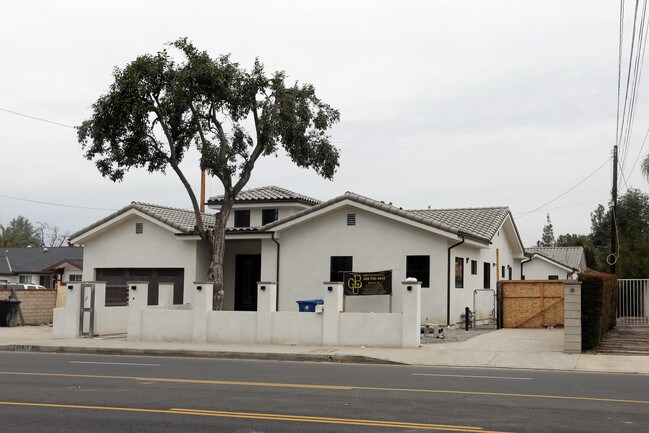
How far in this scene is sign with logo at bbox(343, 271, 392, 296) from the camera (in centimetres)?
2845

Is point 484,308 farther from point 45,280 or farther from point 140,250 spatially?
point 45,280

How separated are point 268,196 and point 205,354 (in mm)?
15256

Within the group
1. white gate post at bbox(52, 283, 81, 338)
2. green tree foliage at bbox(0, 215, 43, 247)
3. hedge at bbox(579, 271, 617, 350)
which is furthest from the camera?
green tree foliage at bbox(0, 215, 43, 247)

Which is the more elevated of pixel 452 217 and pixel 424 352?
pixel 452 217

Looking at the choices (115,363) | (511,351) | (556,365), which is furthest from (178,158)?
(556,365)

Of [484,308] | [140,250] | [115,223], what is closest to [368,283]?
[484,308]

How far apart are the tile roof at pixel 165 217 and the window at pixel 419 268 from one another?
9118 millimetres

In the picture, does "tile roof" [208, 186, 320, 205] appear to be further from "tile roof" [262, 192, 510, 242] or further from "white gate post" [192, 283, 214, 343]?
"white gate post" [192, 283, 214, 343]

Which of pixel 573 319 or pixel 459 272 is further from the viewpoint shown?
pixel 459 272

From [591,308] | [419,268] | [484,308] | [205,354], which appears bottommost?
[205,354]

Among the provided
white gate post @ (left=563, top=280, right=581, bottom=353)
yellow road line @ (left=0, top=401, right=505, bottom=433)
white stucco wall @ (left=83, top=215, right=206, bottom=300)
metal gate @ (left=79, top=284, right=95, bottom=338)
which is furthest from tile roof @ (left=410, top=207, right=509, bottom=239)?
yellow road line @ (left=0, top=401, right=505, bottom=433)

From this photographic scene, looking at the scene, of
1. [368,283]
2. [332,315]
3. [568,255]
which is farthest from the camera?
[568,255]

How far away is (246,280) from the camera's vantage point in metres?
34.4

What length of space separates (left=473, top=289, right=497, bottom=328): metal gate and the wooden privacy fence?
1731 mm
